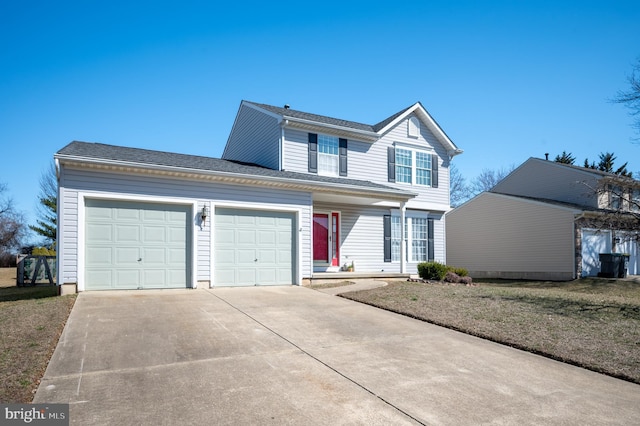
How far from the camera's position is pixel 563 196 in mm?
24969

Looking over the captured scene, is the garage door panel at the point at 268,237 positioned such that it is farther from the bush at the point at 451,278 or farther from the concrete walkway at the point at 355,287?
the bush at the point at 451,278

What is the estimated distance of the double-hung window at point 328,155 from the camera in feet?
54.0

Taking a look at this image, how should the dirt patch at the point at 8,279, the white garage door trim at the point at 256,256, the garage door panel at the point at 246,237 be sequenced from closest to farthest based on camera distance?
the white garage door trim at the point at 256,256 < the garage door panel at the point at 246,237 < the dirt patch at the point at 8,279

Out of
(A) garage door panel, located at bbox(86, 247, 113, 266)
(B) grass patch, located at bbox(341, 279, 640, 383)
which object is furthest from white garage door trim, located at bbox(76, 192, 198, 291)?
(B) grass patch, located at bbox(341, 279, 640, 383)

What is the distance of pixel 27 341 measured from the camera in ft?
20.0

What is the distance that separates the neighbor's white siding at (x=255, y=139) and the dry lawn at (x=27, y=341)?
29.6ft

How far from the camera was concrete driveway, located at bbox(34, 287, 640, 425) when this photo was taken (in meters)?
4.12

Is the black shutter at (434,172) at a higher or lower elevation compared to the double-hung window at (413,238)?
higher

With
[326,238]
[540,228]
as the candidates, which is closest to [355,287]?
[326,238]

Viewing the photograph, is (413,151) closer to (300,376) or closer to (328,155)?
(328,155)

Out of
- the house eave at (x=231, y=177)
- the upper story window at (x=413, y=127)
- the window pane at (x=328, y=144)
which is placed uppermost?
the upper story window at (x=413, y=127)

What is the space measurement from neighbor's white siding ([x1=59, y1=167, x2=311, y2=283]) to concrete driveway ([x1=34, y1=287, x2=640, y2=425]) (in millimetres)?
2478

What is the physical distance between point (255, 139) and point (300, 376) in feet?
46.5

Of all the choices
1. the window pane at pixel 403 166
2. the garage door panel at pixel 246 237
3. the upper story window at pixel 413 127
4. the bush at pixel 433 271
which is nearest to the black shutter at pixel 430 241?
the window pane at pixel 403 166
